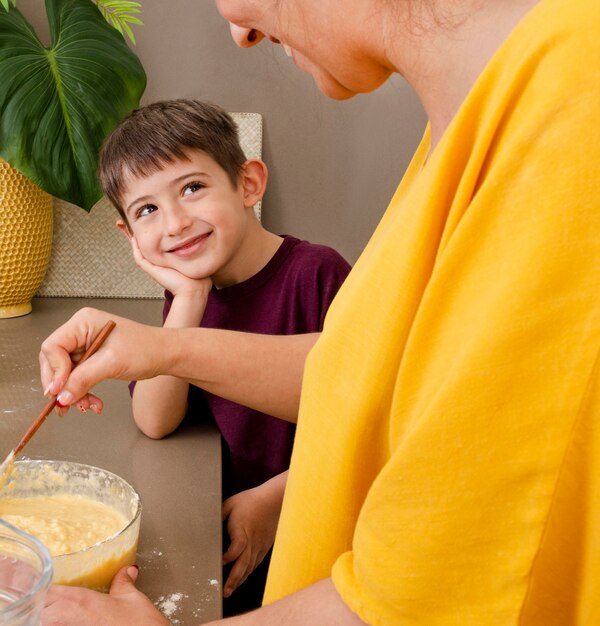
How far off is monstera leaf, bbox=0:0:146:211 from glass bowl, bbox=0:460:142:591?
2.94ft

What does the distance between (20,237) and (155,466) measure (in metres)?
0.85

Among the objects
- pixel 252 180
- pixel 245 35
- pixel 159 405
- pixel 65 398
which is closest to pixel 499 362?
pixel 245 35

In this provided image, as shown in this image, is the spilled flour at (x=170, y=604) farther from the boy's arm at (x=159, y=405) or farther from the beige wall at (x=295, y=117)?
the beige wall at (x=295, y=117)

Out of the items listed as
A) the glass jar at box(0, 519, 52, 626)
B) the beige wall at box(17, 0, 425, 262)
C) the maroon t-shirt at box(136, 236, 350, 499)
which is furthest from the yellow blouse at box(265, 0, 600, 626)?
the beige wall at box(17, 0, 425, 262)

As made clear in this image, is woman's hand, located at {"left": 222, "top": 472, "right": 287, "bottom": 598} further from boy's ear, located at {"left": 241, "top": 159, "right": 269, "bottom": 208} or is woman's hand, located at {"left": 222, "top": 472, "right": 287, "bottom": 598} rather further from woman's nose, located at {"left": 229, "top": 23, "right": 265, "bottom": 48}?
woman's nose, located at {"left": 229, "top": 23, "right": 265, "bottom": 48}

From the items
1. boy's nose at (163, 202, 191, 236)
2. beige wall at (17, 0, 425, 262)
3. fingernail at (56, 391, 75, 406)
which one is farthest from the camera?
beige wall at (17, 0, 425, 262)

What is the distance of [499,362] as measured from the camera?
436 millimetres

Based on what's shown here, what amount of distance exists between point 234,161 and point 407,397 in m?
0.91

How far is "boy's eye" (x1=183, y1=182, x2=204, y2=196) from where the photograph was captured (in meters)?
1.24

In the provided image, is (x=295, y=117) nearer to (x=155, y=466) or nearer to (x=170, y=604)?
(x=155, y=466)

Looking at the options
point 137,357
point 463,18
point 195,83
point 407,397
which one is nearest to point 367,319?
point 407,397

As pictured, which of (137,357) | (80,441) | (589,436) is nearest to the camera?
(589,436)

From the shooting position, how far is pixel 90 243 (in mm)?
1873

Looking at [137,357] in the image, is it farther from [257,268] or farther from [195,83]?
[195,83]
